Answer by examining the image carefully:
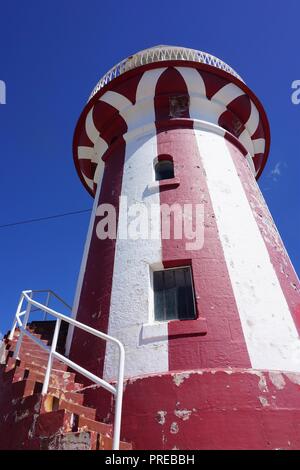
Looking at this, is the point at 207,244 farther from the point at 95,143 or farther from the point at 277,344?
the point at 95,143

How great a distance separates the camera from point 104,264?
7.68 m

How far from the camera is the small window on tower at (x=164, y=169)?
9.00 metres

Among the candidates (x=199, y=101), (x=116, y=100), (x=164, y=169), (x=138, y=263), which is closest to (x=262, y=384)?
(x=138, y=263)

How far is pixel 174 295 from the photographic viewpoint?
22.0 ft

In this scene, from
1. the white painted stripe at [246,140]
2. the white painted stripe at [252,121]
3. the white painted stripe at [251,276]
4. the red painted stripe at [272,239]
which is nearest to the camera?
the white painted stripe at [251,276]

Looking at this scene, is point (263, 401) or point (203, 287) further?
point (203, 287)

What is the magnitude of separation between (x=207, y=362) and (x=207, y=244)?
2288 mm

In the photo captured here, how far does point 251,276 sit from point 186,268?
1.16 m

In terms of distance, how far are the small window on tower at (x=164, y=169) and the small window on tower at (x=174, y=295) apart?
9.26 ft

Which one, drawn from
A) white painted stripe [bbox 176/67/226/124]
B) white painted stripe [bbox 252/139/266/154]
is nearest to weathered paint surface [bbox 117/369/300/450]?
white painted stripe [bbox 176/67/226/124]

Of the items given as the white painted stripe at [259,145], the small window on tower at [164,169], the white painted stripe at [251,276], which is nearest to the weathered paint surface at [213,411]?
the white painted stripe at [251,276]

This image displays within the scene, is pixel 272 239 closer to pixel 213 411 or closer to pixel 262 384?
pixel 262 384

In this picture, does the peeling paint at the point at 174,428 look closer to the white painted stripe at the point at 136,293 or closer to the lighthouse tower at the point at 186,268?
the lighthouse tower at the point at 186,268
